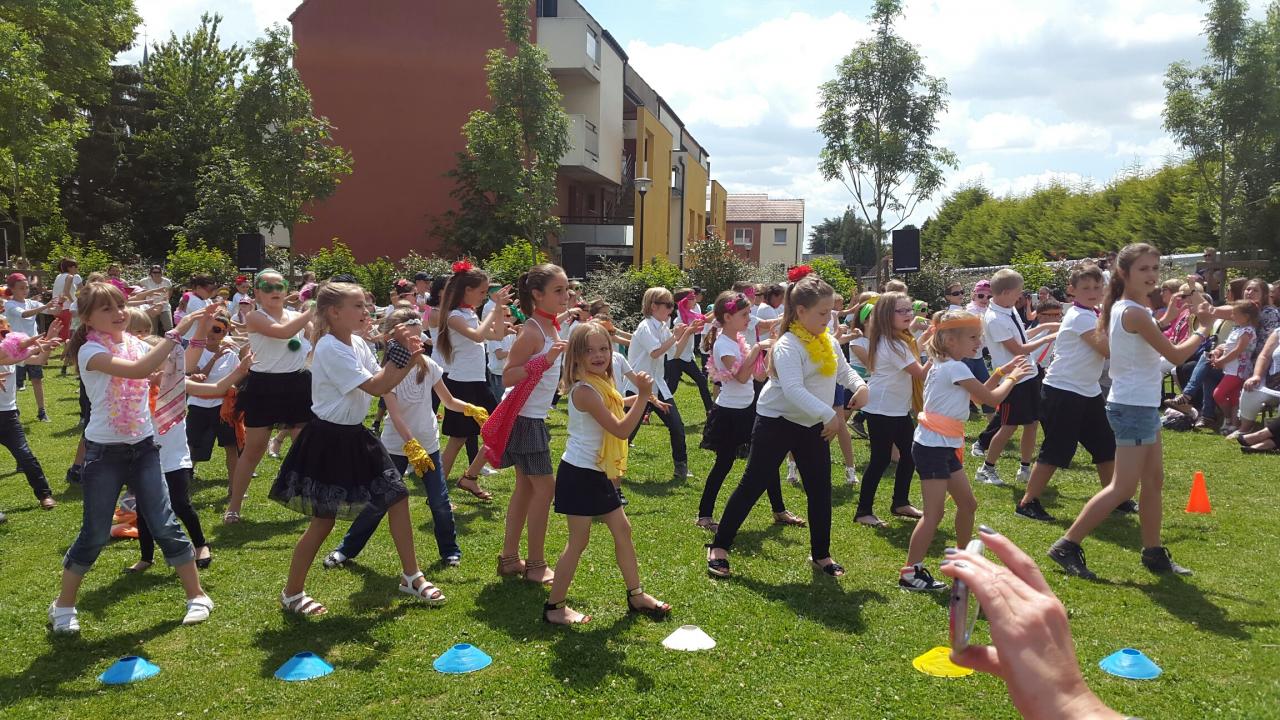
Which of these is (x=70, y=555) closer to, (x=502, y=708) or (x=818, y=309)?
(x=502, y=708)

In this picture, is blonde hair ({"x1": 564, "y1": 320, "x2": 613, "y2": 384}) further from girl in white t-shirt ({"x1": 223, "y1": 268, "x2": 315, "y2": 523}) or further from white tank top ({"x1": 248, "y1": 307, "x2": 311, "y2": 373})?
white tank top ({"x1": 248, "y1": 307, "x2": 311, "y2": 373})

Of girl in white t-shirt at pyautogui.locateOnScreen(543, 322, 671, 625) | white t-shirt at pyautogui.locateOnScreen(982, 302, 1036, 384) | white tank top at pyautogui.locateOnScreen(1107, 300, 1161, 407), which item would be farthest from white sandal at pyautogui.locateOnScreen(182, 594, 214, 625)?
white t-shirt at pyautogui.locateOnScreen(982, 302, 1036, 384)

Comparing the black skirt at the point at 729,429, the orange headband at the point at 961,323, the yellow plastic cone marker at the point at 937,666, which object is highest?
the orange headband at the point at 961,323

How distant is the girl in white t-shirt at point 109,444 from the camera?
468 cm

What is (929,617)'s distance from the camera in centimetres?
498

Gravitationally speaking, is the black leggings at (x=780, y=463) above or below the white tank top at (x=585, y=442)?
below

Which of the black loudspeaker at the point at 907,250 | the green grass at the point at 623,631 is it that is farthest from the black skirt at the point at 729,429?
the black loudspeaker at the point at 907,250

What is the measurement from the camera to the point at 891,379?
6707 mm

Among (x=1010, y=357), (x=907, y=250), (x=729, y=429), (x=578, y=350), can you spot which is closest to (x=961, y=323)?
(x=729, y=429)

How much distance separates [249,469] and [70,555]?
2.18 m

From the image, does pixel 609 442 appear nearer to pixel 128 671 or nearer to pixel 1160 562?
pixel 128 671

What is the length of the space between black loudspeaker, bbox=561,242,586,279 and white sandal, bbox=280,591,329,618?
17.2 m

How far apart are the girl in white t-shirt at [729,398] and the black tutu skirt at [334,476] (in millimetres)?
2855

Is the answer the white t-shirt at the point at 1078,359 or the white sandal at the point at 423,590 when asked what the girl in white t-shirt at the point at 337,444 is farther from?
the white t-shirt at the point at 1078,359
